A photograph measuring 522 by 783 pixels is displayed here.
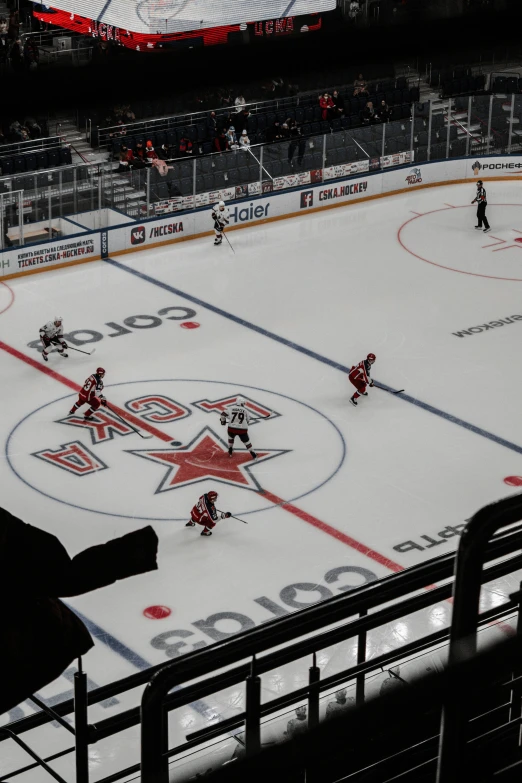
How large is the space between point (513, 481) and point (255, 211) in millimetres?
11720

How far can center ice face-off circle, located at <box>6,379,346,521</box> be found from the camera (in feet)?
45.5

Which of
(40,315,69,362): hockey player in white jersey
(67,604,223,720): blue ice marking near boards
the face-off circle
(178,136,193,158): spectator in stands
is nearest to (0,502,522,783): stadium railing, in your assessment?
(67,604,223,720): blue ice marking near boards

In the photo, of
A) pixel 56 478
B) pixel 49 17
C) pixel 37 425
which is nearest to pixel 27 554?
pixel 56 478

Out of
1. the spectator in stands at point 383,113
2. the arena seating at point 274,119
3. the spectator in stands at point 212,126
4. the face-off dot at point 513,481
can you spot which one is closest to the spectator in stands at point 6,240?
the arena seating at point 274,119

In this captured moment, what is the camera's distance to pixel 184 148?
80.3ft

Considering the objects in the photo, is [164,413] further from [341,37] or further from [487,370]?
[341,37]

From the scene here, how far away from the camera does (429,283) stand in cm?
2148

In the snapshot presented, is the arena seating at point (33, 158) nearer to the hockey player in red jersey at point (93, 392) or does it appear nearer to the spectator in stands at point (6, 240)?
the spectator in stands at point (6, 240)

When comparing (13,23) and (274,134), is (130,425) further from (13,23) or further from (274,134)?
(13,23)

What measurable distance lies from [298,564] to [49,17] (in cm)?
1875

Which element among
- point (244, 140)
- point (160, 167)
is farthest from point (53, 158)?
point (244, 140)

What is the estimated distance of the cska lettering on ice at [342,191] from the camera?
25578 mm

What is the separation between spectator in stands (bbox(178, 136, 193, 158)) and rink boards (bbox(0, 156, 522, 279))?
1.48 metres

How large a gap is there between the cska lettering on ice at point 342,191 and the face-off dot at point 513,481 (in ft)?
40.6
